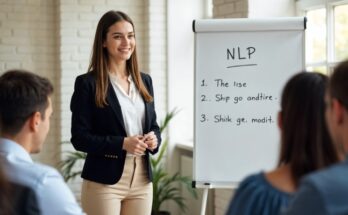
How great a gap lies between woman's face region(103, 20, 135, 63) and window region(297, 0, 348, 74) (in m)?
1.47

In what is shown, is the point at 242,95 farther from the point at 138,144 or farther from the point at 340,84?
the point at 340,84

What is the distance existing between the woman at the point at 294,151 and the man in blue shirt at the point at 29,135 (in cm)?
49

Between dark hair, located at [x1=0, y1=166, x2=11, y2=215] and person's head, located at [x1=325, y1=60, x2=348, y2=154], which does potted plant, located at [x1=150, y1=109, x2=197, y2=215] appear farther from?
person's head, located at [x1=325, y1=60, x2=348, y2=154]

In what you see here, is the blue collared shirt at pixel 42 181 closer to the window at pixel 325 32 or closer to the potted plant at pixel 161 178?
the window at pixel 325 32

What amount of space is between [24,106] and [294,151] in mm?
814

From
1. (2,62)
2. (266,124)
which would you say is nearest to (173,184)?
(2,62)

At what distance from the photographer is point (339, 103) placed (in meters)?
1.12

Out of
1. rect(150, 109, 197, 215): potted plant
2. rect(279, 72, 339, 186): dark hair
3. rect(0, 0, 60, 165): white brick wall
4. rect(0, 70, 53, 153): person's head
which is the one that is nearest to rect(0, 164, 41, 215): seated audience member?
rect(0, 70, 53, 153): person's head

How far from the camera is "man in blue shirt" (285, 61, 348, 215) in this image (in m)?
1.01

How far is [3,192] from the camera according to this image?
135 cm

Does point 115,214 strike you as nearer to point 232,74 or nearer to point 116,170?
point 116,170

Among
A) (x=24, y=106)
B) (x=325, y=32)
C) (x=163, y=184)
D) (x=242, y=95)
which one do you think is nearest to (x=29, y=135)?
(x=24, y=106)

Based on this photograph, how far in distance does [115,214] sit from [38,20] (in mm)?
2891

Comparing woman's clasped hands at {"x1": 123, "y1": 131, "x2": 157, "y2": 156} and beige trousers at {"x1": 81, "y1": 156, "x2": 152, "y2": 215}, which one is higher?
woman's clasped hands at {"x1": 123, "y1": 131, "x2": 157, "y2": 156}
